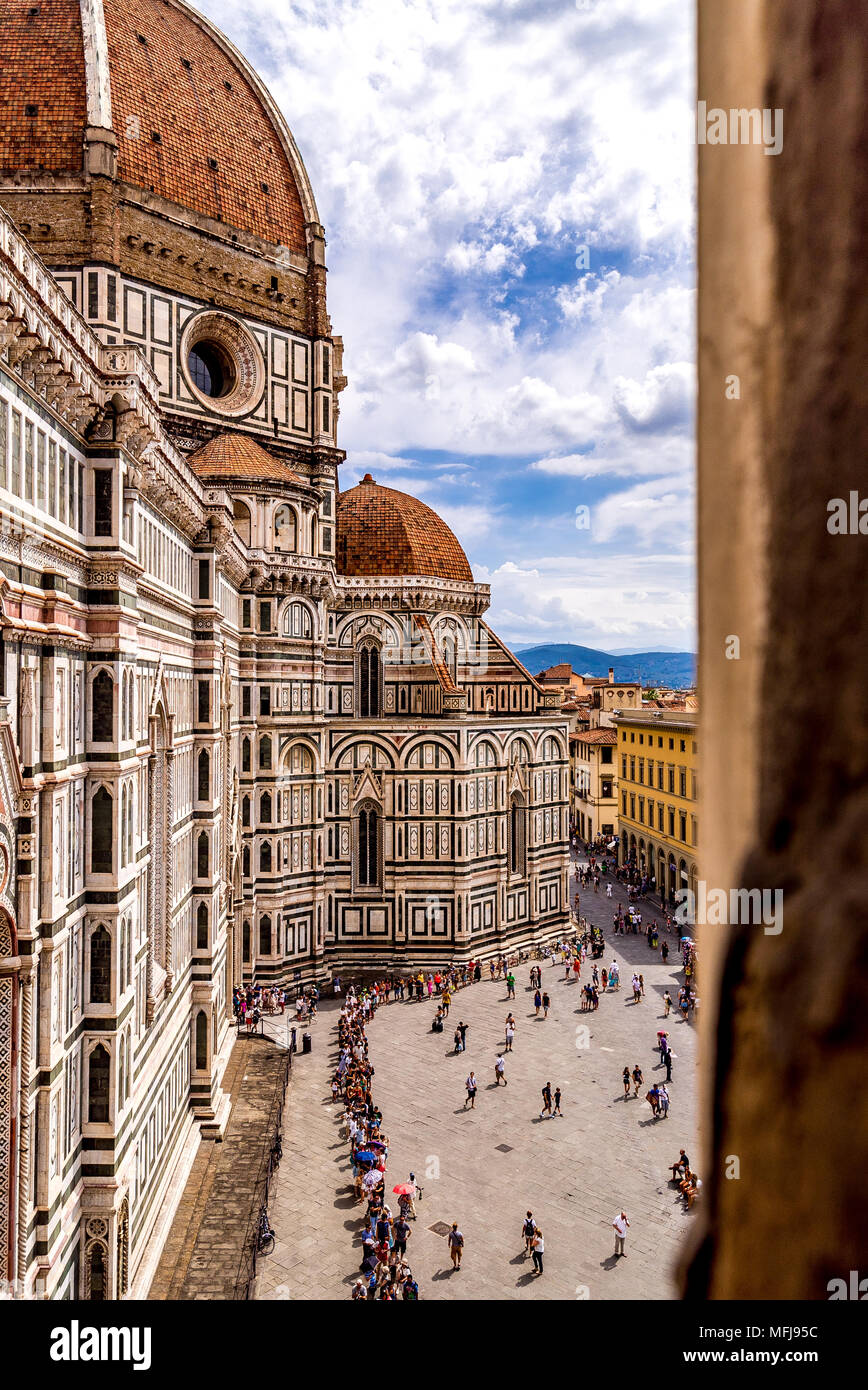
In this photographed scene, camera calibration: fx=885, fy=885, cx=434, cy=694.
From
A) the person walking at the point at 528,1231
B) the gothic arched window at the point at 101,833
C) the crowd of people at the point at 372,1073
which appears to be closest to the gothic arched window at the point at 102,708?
the gothic arched window at the point at 101,833

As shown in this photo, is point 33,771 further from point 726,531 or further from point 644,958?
point 644,958

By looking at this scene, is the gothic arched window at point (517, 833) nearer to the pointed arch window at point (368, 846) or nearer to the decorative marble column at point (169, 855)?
the pointed arch window at point (368, 846)

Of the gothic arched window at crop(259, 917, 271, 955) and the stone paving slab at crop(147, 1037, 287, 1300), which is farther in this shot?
the gothic arched window at crop(259, 917, 271, 955)

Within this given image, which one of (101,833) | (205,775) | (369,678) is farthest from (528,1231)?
(369,678)

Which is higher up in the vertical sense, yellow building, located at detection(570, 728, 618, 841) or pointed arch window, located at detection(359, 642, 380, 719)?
pointed arch window, located at detection(359, 642, 380, 719)

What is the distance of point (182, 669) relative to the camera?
1479cm

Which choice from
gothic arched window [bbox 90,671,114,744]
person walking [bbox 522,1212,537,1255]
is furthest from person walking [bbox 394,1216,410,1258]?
gothic arched window [bbox 90,671,114,744]

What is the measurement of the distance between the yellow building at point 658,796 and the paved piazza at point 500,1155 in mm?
11426

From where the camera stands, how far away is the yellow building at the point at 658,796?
117 ft

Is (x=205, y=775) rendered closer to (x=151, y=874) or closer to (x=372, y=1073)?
(x=151, y=874)

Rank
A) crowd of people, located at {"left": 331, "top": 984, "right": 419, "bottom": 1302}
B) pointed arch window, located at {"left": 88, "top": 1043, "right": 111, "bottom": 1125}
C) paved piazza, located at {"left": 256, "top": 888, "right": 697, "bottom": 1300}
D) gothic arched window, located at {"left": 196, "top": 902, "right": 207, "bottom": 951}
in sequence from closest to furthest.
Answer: pointed arch window, located at {"left": 88, "top": 1043, "right": 111, "bottom": 1125} → crowd of people, located at {"left": 331, "top": 984, "right": 419, "bottom": 1302} → paved piazza, located at {"left": 256, "top": 888, "right": 697, "bottom": 1300} → gothic arched window, located at {"left": 196, "top": 902, "right": 207, "bottom": 951}

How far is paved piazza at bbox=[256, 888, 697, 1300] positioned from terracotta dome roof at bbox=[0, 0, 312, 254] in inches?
871

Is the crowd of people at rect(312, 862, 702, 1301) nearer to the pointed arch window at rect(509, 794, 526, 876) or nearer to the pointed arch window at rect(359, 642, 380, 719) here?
Answer: the pointed arch window at rect(509, 794, 526, 876)

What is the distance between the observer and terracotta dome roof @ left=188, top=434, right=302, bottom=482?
23.2m
